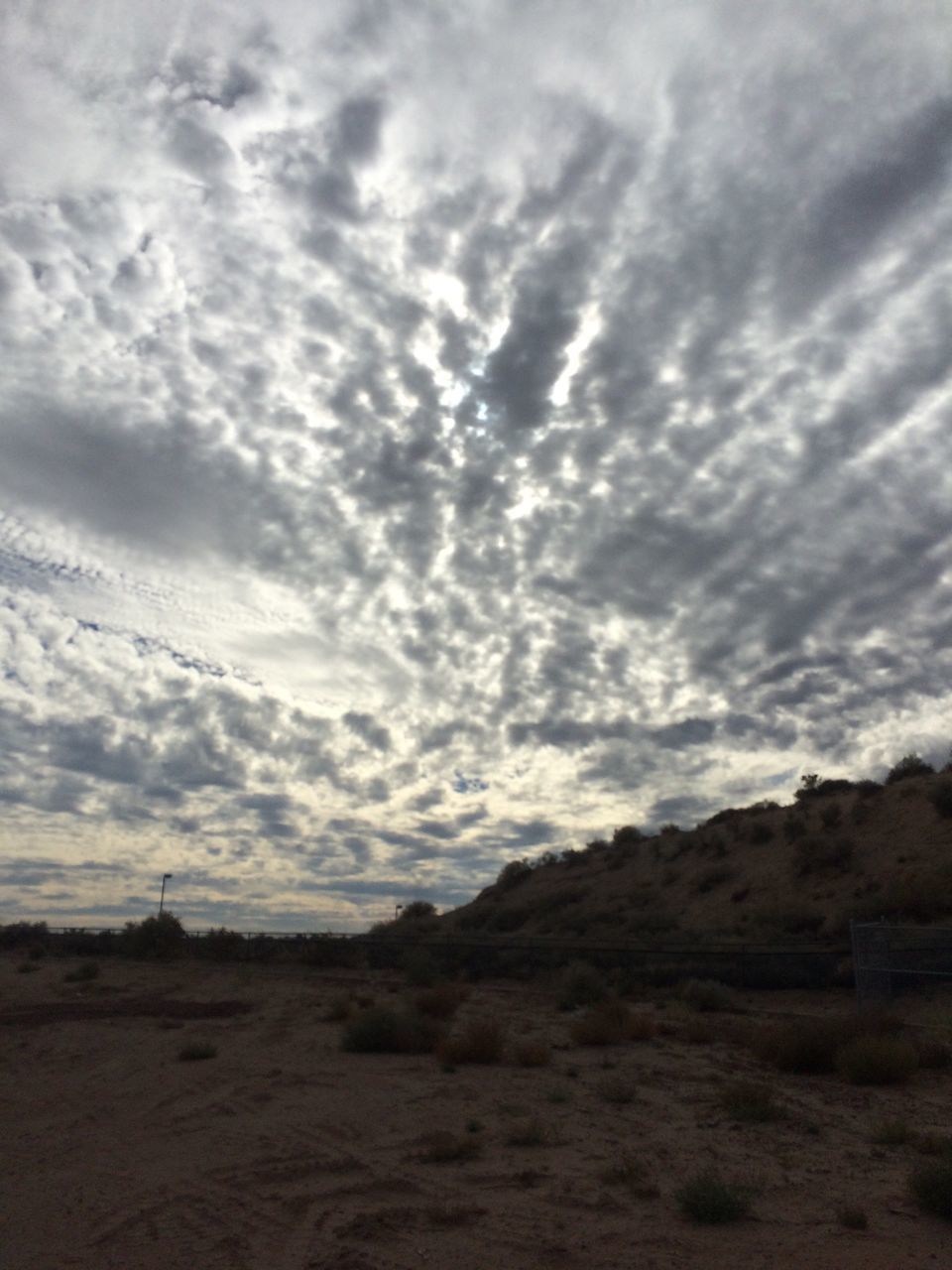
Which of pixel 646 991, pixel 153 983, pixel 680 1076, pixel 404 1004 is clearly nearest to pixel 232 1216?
pixel 680 1076

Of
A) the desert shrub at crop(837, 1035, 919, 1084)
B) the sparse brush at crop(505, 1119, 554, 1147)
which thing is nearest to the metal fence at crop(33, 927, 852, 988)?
the desert shrub at crop(837, 1035, 919, 1084)

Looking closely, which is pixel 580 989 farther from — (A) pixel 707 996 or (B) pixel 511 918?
(B) pixel 511 918

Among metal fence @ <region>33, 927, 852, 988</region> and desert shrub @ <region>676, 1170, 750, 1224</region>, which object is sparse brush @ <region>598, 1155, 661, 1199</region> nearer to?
desert shrub @ <region>676, 1170, 750, 1224</region>

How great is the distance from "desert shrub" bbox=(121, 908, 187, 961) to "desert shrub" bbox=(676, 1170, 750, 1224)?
44835 millimetres

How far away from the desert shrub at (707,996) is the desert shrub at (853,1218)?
1863cm

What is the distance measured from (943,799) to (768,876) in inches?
373

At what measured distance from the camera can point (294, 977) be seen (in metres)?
38.7

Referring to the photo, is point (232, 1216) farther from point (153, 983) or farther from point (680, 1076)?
point (153, 983)

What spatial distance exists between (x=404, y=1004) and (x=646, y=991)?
9765mm

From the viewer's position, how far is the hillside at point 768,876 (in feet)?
131

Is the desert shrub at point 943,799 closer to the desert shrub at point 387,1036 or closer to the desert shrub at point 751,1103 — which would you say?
the desert shrub at point 387,1036

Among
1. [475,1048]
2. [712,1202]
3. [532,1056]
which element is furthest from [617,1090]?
[712,1202]

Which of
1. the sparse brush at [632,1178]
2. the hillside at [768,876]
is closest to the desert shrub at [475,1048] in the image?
the sparse brush at [632,1178]

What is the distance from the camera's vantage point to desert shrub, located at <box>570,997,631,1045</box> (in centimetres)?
2097
